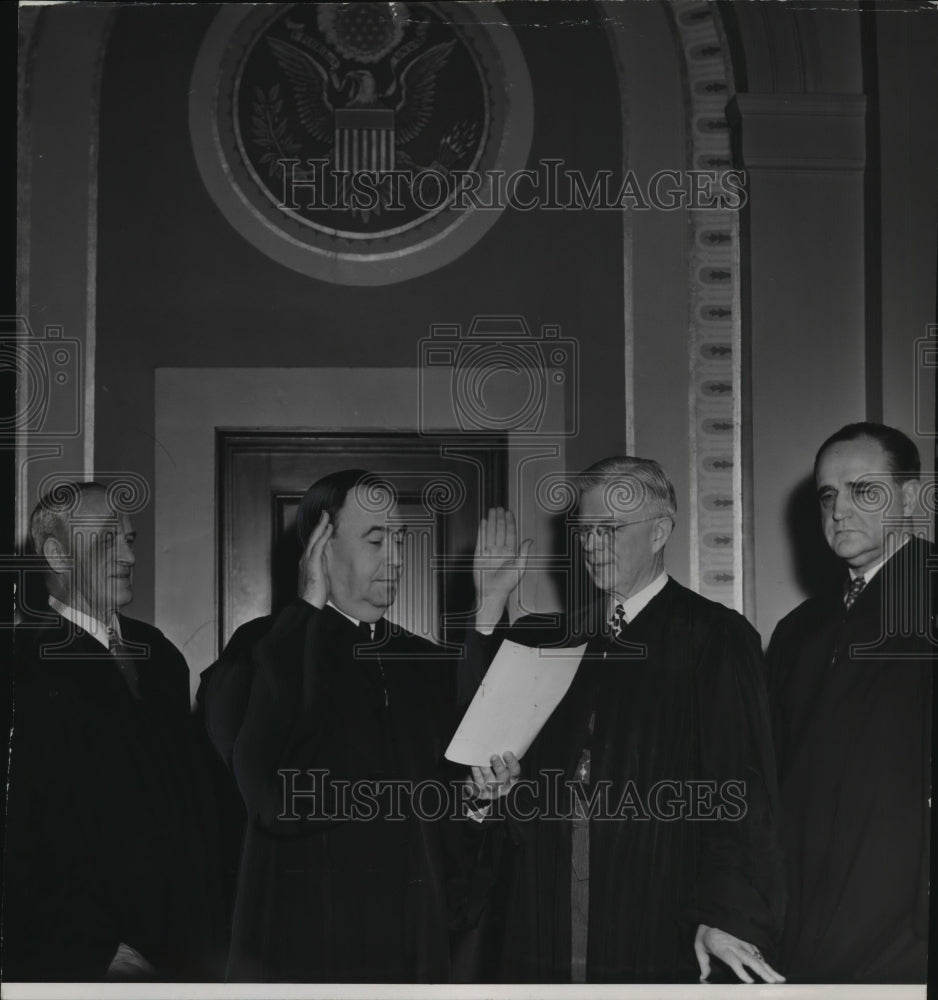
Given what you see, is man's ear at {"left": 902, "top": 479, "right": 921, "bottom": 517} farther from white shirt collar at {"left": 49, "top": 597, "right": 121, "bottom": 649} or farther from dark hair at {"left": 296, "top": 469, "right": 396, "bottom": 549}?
white shirt collar at {"left": 49, "top": 597, "right": 121, "bottom": 649}

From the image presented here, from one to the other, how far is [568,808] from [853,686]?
0.79m

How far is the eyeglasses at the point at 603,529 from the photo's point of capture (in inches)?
153

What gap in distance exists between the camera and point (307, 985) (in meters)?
3.76

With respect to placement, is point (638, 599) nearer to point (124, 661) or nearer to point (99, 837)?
point (124, 661)

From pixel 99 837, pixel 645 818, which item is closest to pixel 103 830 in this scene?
pixel 99 837

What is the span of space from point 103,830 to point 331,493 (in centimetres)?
101

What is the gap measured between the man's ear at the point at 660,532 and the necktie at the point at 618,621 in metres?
0.18

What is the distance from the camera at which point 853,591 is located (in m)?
3.91

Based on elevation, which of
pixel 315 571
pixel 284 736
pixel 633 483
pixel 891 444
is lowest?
pixel 284 736

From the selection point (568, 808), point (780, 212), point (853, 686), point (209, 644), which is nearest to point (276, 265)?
point (209, 644)

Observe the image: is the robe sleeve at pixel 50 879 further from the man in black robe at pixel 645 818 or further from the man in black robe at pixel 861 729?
the man in black robe at pixel 861 729

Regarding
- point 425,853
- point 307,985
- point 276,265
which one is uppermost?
point 276,265

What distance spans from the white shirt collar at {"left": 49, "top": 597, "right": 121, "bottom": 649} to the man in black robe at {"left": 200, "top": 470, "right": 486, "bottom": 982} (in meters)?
0.28

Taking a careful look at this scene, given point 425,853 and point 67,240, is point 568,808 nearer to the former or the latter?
point 425,853
